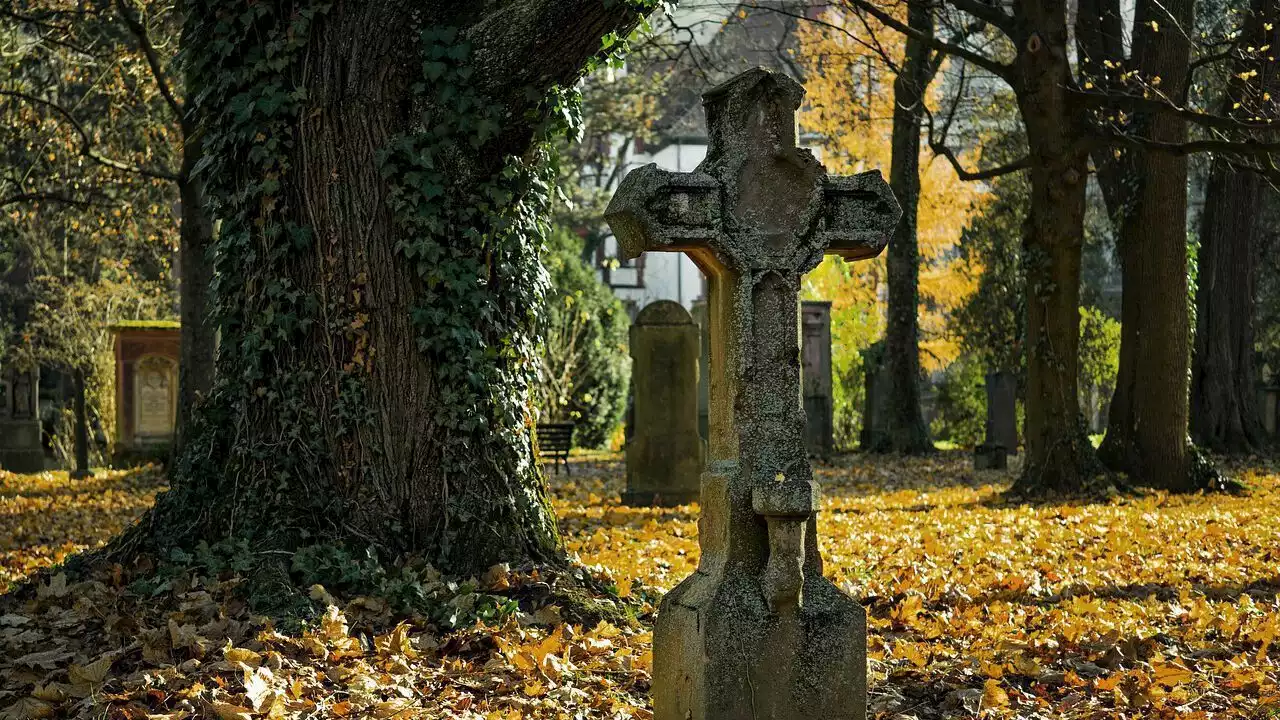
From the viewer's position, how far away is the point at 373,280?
6.91m

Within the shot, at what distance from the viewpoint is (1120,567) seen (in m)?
8.11

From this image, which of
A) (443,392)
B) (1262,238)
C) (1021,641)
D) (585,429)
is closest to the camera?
(1021,641)

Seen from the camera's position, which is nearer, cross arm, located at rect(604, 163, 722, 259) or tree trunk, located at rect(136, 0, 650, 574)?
cross arm, located at rect(604, 163, 722, 259)

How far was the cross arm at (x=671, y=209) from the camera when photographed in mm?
4531

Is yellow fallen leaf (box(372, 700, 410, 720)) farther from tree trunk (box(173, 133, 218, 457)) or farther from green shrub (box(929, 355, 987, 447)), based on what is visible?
green shrub (box(929, 355, 987, 447))

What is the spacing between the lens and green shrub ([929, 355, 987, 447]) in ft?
84.5

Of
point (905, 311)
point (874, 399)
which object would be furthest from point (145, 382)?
point (874, 399)

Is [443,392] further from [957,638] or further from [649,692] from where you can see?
[957,638]

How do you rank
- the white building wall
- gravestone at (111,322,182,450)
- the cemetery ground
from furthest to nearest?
the white building wall
gravestone at (111,322,182,450)
the cemetery ground

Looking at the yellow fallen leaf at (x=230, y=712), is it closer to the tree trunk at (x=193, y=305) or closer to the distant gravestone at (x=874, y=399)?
the tree trunk at (x=193, y=305)

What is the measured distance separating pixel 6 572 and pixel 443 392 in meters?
3.42

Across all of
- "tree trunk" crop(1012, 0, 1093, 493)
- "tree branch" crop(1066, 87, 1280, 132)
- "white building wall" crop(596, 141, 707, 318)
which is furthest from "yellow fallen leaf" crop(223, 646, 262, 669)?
"white building wall" crop(596, 141, 707, 318)

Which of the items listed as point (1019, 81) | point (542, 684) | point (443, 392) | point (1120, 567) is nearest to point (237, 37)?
point (443, 392)

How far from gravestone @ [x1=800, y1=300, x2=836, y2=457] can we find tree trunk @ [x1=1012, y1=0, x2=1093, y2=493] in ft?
26.8
